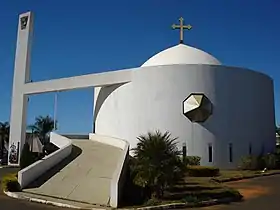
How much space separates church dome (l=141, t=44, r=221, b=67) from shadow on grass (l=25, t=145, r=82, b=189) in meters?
11.5

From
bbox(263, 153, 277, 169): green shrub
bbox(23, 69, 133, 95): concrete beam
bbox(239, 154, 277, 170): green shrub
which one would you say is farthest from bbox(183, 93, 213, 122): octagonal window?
bbox(263, 153, 277, 169): green shrub

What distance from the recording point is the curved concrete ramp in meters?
14.2

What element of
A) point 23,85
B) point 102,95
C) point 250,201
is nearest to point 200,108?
point 102,95

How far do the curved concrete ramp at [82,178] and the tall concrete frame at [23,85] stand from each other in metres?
12.0

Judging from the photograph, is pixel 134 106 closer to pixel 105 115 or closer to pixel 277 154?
pixel 105 115

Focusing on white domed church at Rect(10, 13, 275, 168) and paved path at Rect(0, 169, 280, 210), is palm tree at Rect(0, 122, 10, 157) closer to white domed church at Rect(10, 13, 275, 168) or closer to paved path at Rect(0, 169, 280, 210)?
white domed church at Rect(10, 13, 275, 168)

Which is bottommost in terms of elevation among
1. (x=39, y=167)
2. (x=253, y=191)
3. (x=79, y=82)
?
(x=253, y=191)

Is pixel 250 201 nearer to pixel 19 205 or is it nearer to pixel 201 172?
pixel 19 205

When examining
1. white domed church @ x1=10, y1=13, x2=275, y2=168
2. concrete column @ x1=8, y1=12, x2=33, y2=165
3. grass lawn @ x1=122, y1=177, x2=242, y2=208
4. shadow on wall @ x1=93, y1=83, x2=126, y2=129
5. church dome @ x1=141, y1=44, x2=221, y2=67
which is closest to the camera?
grass lawn @ x1=122, y1=177, x2=242, y2=208

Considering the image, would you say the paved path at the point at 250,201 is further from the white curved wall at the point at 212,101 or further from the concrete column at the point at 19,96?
the concrete column at the point at 19,96

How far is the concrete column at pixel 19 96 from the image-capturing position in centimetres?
3766

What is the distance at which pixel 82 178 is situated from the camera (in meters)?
16.9

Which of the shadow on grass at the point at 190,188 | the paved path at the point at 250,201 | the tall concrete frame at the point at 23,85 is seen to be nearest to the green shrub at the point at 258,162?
the paved path at the point at 250,201

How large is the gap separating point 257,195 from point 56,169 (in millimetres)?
9331
